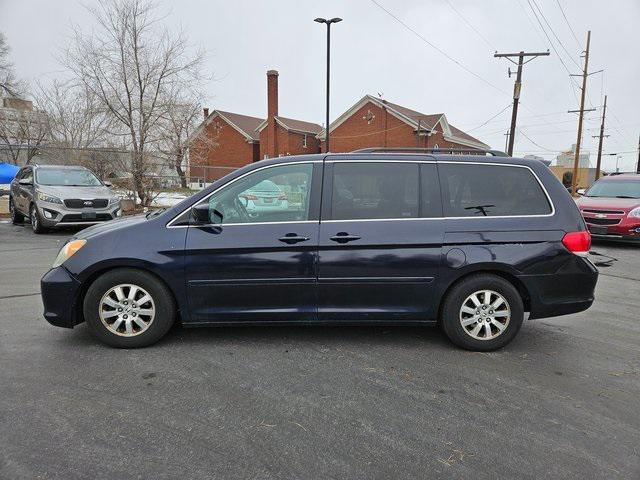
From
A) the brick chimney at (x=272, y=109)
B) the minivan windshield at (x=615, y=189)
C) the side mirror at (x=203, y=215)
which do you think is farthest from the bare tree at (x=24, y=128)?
the minivan windshield at (x=615, y=189)

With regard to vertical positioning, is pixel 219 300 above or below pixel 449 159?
below

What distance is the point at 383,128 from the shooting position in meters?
39.9

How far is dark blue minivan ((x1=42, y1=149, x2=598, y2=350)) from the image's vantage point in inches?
158

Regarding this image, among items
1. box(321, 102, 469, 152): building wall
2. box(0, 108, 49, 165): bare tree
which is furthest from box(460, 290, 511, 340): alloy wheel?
box(321, 102, 469, 152): building wall

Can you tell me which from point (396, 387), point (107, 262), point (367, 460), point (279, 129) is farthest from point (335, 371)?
point (279, 129)

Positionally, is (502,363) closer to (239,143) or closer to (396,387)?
(396,387)

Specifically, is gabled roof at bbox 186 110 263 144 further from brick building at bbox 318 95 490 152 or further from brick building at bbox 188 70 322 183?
brick building at bbox 318 95 490 152

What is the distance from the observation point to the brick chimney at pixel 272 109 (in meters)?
39.0

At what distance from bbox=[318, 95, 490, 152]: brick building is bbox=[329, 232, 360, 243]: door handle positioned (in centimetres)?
3465

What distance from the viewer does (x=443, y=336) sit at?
455 cm

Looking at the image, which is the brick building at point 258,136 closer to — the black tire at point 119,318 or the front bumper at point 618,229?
the front bumper at point 618,229

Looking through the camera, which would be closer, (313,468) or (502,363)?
(313,468)

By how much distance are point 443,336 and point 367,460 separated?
2.17 metres

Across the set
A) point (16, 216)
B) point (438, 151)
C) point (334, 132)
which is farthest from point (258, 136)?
point (438, 151)
